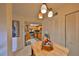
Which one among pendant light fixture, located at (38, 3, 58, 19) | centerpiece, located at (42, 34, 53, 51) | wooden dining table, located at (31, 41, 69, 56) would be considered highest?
pendant light fixture, located at (38, 3, 58, 19)

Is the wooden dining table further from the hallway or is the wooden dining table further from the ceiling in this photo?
the ceiling

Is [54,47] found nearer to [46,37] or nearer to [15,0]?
[46,37]

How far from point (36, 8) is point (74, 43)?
1.92 ft

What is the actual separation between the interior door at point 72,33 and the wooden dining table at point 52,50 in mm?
66

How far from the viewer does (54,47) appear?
4.99ft

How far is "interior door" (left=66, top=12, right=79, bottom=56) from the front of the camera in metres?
1.45

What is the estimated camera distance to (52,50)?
4.97 feet

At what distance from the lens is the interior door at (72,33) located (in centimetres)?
145

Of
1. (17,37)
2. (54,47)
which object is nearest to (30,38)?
(17,37)

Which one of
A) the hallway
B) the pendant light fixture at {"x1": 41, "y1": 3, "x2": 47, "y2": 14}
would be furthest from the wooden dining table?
the pendant light fixture at {"x1": 41, "y1": 3, "x2": 47, "y2": 14}

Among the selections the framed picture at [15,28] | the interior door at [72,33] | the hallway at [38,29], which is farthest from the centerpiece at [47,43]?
the framed picture at [15,28]

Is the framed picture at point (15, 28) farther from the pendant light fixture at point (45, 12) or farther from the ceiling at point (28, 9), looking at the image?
the pendant light fixture at point (45, 12)

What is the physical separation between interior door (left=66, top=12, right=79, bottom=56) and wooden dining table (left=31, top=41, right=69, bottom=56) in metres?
0.07

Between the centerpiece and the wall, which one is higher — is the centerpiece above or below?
below
